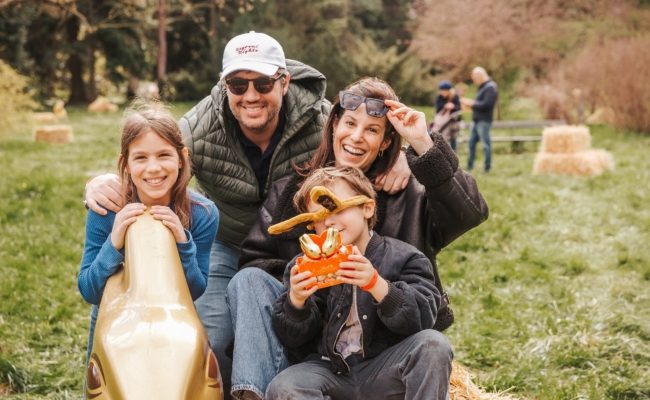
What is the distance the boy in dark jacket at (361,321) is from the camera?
102 inches

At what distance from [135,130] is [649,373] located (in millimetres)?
3498

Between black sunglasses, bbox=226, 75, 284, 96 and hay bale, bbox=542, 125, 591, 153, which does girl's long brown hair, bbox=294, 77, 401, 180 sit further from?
hay bale, bbox=542, 125, 591, 153

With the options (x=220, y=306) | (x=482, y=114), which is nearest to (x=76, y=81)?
(x=482, y=114)

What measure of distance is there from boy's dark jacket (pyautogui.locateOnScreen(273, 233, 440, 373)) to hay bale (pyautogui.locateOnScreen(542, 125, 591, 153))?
1116cm

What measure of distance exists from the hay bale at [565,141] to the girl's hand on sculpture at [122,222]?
11.6 metres

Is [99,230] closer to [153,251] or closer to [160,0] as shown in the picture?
[153,251]

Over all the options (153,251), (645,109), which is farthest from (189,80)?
(153,251)

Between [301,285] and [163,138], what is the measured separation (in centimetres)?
86

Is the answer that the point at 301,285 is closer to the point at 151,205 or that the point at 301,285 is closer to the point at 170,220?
the point at 170,220

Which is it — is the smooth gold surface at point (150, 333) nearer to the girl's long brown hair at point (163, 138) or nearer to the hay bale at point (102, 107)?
the girl's long brown hair at point (163, 138)

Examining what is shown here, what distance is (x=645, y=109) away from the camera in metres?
17.9

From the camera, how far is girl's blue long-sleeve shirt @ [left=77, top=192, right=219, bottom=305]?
2805mm

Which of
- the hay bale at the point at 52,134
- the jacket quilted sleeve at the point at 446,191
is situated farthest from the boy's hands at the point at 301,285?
the hay bale at the point at 52,134

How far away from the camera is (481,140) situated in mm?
13688
